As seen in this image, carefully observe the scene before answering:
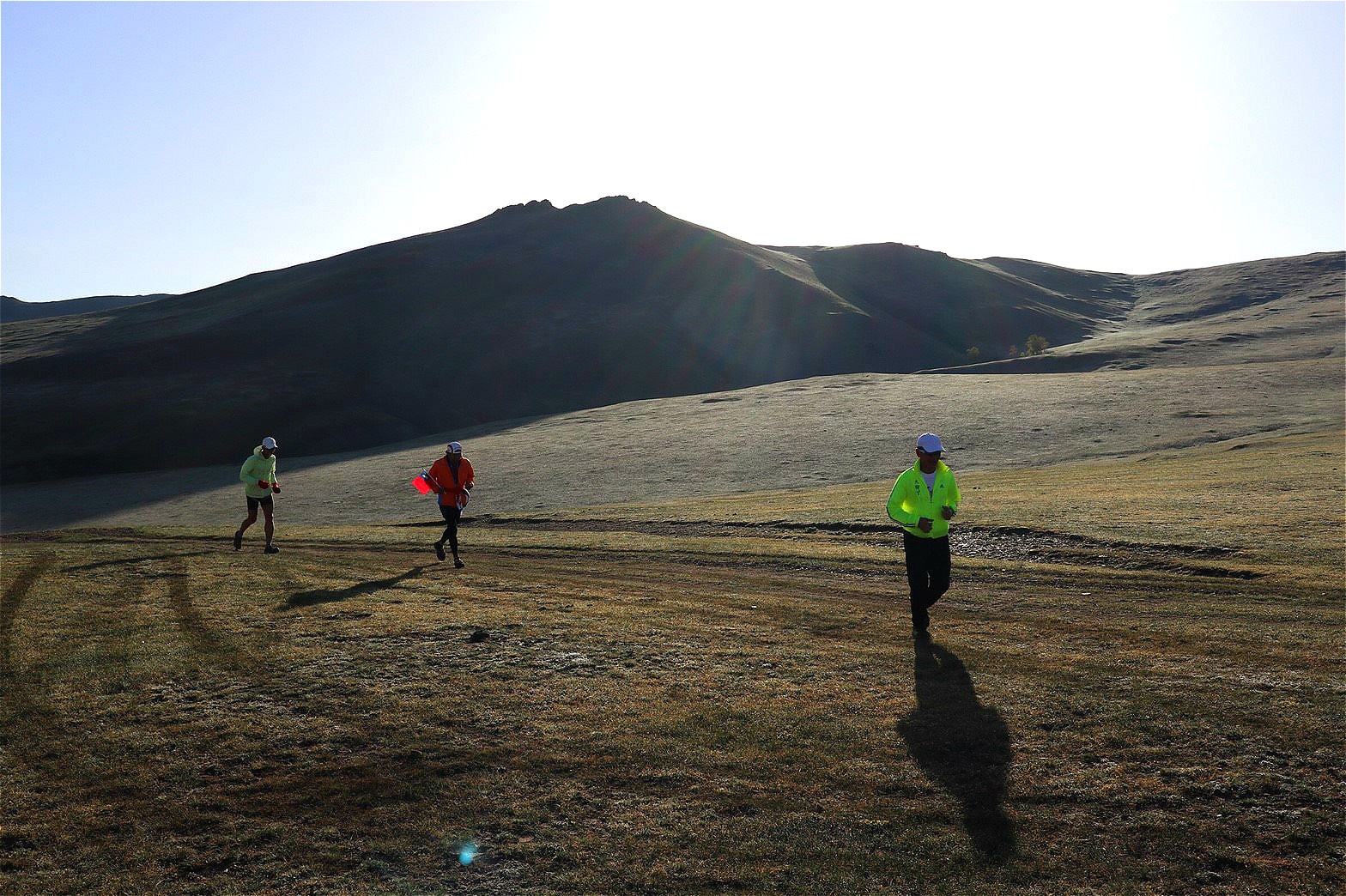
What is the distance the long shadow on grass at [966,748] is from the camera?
856cm

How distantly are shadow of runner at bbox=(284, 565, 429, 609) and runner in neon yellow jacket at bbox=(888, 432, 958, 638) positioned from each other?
10811mm

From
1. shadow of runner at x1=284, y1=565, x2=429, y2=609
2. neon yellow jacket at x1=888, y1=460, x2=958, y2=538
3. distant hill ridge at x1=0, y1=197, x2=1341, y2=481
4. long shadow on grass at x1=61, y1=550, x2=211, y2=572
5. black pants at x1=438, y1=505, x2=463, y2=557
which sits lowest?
shadow of runner at x1=284, y1=565, x2=429, y2=609

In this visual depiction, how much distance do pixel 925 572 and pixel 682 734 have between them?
602cm

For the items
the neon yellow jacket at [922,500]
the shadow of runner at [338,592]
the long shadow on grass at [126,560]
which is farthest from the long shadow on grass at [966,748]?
the long shadow on grass at [126,560]

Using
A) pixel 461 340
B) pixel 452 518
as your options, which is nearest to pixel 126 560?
pixel 452 518

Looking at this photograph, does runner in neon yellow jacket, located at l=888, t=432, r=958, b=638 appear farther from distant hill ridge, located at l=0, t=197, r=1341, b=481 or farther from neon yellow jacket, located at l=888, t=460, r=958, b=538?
distant hill ridge, located at l=0, t=197, r=1341, b=481

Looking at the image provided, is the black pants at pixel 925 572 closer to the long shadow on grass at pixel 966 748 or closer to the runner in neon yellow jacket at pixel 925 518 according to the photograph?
the runner in neon yellow jacket at pixel 925 518

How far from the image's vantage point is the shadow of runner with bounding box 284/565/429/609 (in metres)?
17.8

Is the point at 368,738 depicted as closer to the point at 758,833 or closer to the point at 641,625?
the point at 758,833

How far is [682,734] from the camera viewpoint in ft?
35.1

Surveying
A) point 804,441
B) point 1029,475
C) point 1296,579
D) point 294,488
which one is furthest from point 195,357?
point 1296,579

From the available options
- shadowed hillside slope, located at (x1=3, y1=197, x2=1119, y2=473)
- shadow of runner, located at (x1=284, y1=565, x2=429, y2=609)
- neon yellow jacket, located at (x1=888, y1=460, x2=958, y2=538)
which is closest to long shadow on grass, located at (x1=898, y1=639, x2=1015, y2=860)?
neon yellow jacket, located at (x1=888, y1=460, x2=958, y2=538)

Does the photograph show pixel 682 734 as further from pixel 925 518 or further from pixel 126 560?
pixel 126 560

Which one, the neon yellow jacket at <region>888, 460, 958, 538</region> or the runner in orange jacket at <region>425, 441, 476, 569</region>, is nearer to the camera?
the neon yellow jacket at <region>888, 460, 958, 538</region>
